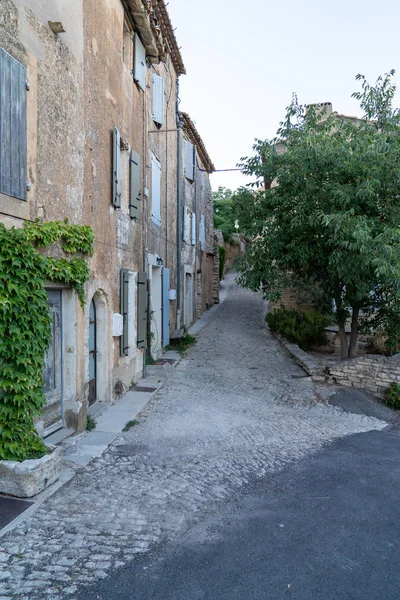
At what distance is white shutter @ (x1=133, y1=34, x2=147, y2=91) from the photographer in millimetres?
8766

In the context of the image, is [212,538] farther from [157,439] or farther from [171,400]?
[171,400]

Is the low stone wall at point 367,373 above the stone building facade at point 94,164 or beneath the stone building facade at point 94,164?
beneath

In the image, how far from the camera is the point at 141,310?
29.7 ft

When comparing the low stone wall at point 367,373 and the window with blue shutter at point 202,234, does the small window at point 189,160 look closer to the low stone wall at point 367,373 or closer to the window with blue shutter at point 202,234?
the window with blue shutter at point 202,234

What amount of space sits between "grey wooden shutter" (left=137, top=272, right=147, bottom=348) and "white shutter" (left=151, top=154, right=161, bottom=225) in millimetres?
2126

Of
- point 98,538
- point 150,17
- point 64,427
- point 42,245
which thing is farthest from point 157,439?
point 150,17

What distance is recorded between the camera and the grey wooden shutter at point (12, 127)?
425cm

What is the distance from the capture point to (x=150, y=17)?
909cm

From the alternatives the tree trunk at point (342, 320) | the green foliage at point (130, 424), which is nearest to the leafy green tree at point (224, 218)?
the tree trunk at point (342, 320)

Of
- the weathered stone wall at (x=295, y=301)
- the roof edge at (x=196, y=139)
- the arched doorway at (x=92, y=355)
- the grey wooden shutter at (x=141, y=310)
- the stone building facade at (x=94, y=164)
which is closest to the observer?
the stone building facade at (x=94, y=164)

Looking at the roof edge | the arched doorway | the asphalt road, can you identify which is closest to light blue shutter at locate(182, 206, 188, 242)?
the roof edge

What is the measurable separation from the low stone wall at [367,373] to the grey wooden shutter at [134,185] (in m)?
5.26

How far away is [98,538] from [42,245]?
120 inches

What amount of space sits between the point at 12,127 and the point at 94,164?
226 cm
